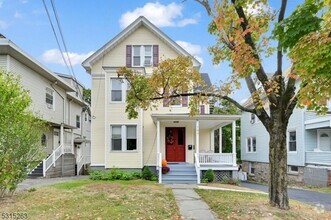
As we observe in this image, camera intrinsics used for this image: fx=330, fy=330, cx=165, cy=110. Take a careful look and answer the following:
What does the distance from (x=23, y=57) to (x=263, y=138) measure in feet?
63.2

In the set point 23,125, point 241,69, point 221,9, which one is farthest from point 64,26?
point 241,69

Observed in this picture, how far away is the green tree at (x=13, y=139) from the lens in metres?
9.94

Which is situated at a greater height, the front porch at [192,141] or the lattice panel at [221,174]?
the front porch at [192,141]

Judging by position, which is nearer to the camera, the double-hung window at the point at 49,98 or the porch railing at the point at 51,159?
the porch railing at the point at 51,159

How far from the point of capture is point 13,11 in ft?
41.8

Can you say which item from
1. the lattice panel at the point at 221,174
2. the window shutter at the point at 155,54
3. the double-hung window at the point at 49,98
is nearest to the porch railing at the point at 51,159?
the double-hung window at the point at 49,98

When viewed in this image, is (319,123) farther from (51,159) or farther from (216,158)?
(51,159)


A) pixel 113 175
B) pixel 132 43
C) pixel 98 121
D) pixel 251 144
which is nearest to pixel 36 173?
pixel 98 121

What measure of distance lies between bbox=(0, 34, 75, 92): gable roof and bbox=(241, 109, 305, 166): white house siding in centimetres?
1667

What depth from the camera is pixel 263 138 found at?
90.1ft

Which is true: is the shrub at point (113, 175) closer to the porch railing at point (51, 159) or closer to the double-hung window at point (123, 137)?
the double-hung window at point (123, 137)

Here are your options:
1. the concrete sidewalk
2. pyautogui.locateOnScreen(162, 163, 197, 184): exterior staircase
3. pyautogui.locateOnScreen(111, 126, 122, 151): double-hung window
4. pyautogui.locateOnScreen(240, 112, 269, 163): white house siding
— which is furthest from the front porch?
pyautogui.locateOnScreen(240, 112, 269, 163): white house siding

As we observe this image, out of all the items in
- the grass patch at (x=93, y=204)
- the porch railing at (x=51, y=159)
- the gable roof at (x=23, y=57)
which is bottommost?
the grass patch at (x=93, y=204)

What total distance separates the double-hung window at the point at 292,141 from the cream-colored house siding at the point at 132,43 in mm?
10285
